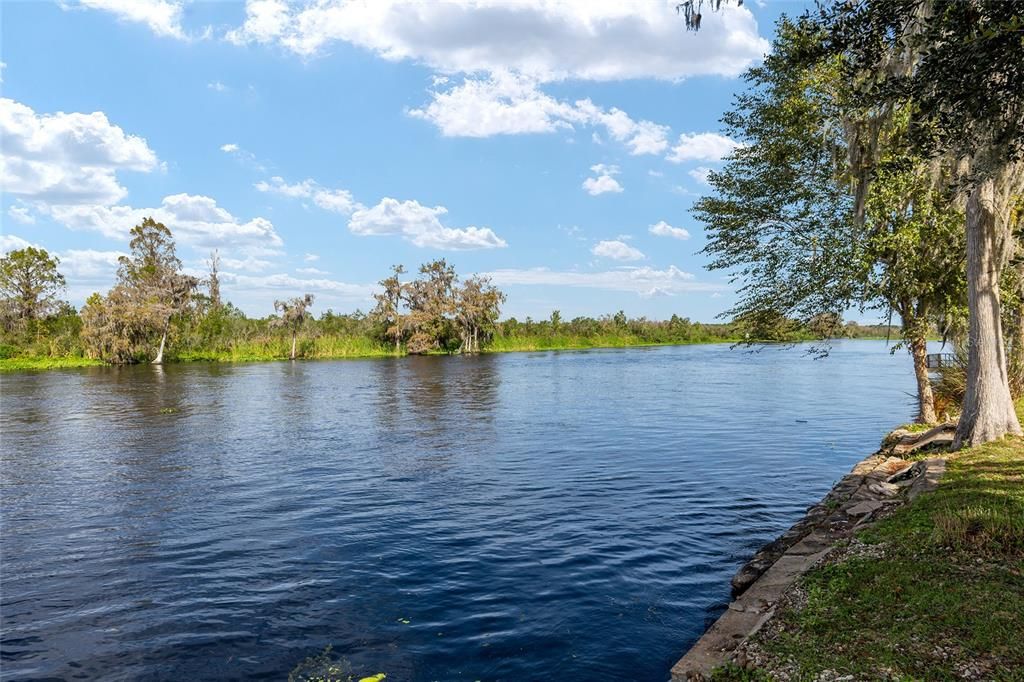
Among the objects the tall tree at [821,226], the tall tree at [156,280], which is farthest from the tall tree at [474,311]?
the tall tree at [821,226]

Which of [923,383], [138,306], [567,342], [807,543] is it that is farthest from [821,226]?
[567,342]

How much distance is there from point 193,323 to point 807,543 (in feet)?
334

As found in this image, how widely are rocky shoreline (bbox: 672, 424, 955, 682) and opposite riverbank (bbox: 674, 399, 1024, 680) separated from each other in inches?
1.3

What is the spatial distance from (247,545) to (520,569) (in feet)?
20.0

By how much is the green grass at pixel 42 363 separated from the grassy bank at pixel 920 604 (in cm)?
9204

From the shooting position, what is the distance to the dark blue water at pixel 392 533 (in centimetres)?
894

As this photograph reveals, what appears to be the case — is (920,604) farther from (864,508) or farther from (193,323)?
(193,323)

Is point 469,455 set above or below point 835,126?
below

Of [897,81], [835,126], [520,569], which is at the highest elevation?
[835,126]

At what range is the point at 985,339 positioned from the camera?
14742 millimetres

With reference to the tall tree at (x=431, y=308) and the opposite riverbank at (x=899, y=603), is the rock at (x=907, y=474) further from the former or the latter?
the tall tree at (x=431, y=308)

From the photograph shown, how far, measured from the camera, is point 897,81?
8484mm

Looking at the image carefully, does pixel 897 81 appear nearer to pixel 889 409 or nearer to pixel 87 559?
pixel 87 559

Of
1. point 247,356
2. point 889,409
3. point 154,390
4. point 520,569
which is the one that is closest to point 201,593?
point 520,569
